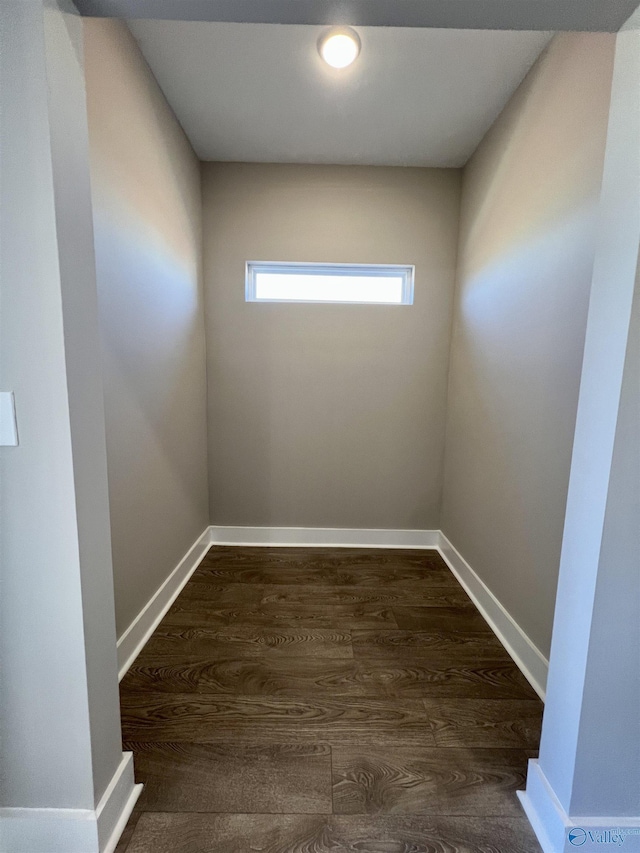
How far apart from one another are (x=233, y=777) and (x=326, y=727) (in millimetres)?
333

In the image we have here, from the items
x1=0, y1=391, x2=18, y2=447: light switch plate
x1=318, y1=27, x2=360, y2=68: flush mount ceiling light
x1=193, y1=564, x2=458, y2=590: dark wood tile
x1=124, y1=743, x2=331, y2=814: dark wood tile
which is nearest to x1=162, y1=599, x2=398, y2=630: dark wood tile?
x1=193, y1=564, x2=458, y2=590: dark wood tile

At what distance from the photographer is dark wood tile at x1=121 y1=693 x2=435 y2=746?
1.24 meters

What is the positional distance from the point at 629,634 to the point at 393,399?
1888mm

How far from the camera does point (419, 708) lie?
1.36m

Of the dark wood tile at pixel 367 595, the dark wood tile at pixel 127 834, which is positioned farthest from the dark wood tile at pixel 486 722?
the dark wood tile at pixel 127 834

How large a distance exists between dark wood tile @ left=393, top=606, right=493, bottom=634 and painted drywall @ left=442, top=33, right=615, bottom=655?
0.19 m

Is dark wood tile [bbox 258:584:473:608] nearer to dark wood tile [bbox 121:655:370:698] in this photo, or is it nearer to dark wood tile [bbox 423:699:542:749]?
dark wood tile [bbox 121:655:370:698]

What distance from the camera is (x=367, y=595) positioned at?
2.08 m

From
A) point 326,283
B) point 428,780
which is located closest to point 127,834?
point 428,780

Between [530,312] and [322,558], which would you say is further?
[322,558]

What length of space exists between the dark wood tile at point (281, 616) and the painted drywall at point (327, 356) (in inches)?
31.2

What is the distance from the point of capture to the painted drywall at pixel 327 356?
7.84 ft

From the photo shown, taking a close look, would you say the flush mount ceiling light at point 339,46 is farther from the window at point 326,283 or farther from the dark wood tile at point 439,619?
the dark wood tile at point 439,619

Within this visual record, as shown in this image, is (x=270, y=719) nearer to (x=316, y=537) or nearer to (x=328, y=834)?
(x=328, y=834)
